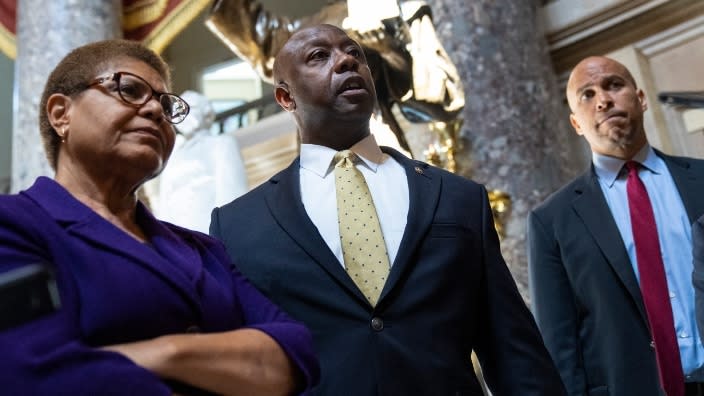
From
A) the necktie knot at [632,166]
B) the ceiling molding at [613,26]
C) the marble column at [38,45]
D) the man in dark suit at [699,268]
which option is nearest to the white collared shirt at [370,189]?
the man in dark suit at [699,268]

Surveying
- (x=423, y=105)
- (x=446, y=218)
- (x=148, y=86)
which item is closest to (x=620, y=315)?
(x=446, y=218)

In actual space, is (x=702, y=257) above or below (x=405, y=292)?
below

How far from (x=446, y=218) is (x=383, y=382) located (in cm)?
35

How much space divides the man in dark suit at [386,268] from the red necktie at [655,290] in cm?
67

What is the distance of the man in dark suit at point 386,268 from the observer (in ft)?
5.10

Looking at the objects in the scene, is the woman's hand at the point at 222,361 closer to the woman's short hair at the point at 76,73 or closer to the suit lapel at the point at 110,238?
the suit lapel at the point at 110,238

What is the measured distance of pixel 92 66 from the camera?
1.38 metres

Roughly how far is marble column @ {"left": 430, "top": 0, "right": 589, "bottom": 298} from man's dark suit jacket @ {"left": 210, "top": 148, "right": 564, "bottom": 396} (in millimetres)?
2154

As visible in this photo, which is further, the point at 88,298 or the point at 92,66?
the point at 92,66

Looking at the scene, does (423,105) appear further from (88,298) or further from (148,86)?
(88,298)

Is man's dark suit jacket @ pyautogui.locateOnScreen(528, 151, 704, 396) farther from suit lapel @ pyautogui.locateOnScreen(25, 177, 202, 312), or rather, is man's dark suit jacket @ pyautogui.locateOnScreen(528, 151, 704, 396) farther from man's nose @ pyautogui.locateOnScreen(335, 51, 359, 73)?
suit lapel @ pyautogui.locateOnScreen(25, 177, 202, 312)

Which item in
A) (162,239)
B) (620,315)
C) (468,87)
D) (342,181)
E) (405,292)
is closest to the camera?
(162,239)

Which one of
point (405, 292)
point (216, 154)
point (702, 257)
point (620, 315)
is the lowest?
point (620, 315)

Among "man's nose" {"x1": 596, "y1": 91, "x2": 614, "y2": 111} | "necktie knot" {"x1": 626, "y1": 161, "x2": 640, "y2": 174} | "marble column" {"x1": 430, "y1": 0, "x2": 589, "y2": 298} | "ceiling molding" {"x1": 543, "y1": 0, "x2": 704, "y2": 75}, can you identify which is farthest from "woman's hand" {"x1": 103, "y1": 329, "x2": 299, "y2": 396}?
"ceiling molding" {"x1": 543, "y1": 0, "x2": 704, "y2": 75}
